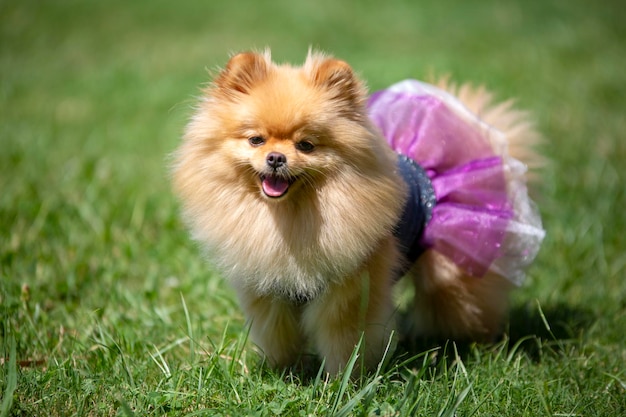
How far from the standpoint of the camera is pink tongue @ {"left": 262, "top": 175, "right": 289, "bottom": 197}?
2477 millimetres

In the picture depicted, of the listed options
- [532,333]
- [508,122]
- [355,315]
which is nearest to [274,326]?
[355,315]

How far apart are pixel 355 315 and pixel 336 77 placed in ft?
3.56

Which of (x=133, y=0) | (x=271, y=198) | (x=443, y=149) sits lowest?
(x=271, y=198)

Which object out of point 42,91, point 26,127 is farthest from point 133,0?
point 26,127

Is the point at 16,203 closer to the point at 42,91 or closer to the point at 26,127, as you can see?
the point at 26,127

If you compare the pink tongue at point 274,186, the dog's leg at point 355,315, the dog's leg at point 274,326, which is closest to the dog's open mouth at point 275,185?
the pink tongue at point 274,186

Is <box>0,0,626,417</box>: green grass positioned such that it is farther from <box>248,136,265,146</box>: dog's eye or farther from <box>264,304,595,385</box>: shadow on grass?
<box>248,136,265,146</box>: dog's eye

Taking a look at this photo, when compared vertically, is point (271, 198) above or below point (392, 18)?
below

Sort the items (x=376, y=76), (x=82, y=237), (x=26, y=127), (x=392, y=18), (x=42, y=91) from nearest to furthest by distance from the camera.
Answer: (x=82, y=237)
(x=26, y=127)
(x=376, y=76)
(x=42, y=91)
(x=392, y=18)

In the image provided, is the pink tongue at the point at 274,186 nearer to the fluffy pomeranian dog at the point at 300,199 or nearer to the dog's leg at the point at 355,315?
the fluffy pomeranian dog at the point at 300,199

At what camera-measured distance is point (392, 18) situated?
38.2 feet

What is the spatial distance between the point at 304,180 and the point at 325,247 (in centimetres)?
31

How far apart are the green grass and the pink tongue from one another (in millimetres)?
713

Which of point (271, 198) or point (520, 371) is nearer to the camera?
point (271, 198)
